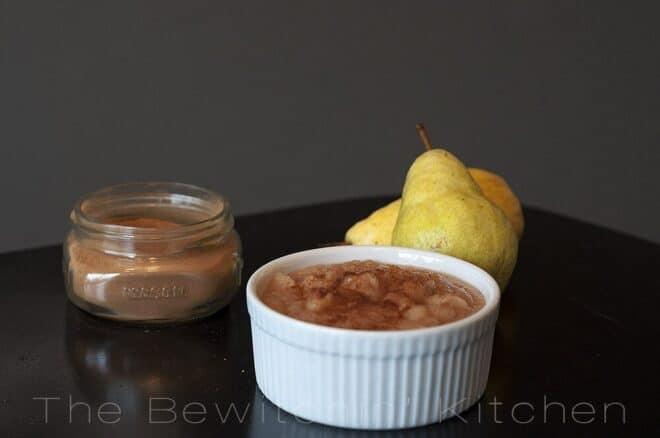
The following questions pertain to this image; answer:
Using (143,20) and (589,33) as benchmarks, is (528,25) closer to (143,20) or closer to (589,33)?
(589,33)

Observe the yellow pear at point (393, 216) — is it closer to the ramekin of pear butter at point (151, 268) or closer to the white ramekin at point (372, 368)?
the ramekin of pear butter at point (151, 268)

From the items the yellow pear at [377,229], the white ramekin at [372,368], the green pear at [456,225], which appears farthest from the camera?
the yellow pear at [377,229]

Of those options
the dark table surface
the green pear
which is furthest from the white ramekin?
the green pear

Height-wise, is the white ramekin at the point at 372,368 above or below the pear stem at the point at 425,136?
below

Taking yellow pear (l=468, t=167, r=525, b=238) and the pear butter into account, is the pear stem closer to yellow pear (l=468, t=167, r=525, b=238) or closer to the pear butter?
yellow pear (l=468, t=167, r=525, b=238)

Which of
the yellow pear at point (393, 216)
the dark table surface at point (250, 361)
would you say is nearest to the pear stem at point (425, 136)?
the yellow pear at point (393, 216)

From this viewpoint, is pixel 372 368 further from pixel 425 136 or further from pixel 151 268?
pixel 425 136

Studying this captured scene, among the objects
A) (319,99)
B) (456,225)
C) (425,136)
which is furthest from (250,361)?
(319,99)
